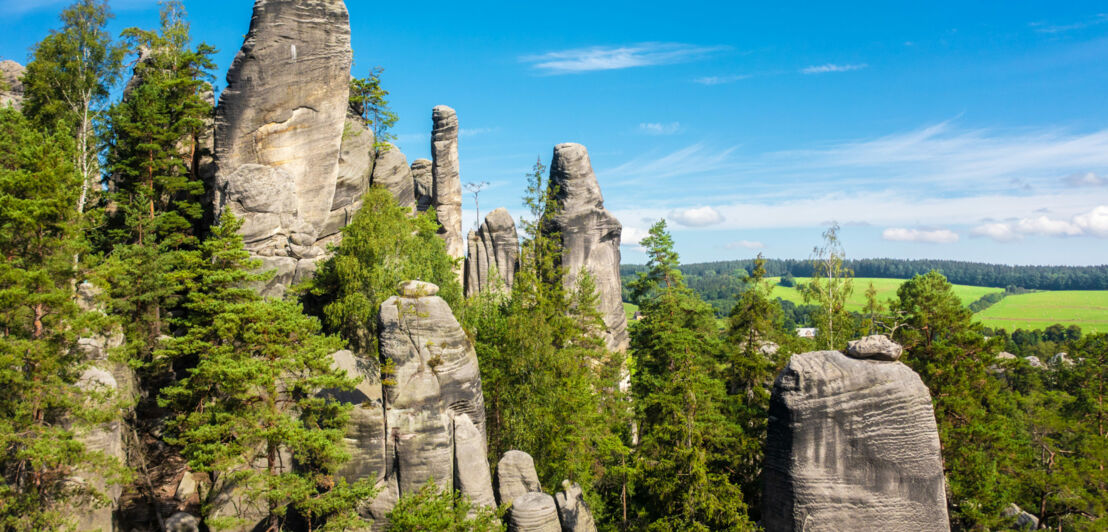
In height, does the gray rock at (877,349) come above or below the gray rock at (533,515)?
above

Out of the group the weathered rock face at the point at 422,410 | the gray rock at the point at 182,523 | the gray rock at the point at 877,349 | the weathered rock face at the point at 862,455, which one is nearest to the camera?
the weathered rock face at the point at 862,455

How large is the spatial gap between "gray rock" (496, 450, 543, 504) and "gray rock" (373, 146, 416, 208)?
16.7 metres

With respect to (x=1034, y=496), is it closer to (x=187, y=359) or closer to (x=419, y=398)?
(x=419, y=398)

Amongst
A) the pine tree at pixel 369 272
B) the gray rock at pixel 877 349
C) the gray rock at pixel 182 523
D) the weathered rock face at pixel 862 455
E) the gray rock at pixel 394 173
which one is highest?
the gray rock at pixel 394 173

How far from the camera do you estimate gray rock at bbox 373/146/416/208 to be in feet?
111

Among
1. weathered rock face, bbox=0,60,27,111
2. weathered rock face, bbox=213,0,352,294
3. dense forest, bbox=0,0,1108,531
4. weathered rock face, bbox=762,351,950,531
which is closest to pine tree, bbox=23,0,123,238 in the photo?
dense forest, bbox=0,0,1108,531

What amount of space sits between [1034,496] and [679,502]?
44.1 feet

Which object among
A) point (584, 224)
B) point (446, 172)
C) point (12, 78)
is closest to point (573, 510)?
point (584, 224)

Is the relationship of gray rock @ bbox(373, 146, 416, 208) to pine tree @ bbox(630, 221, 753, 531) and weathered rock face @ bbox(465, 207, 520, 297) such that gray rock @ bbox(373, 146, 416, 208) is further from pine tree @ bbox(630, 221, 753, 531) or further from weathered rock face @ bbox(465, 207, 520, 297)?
pine tree @ bbox(630, 221, 753, 531)

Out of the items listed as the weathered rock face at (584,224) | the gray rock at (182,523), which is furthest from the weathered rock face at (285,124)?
the weathered rock face at (584,224)

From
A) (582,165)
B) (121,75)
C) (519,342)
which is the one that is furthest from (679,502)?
(121,75)

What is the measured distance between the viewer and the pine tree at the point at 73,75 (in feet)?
90.3

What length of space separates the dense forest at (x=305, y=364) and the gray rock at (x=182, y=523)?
1.16 meters

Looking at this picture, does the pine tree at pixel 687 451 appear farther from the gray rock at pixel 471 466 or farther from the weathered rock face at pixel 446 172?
the weathered rock face at pixel 446 172
